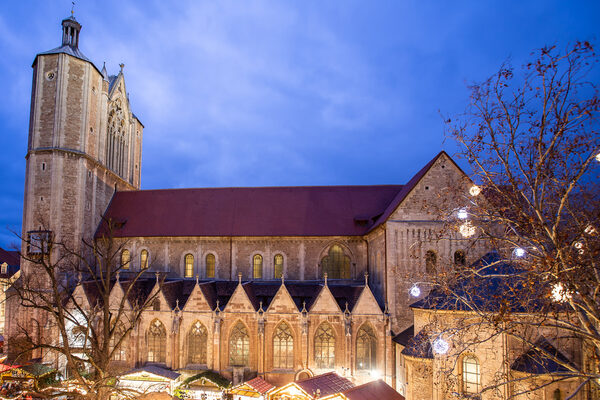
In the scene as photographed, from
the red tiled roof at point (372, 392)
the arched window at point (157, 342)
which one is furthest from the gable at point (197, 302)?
the red tiled roof at point (372, 392)

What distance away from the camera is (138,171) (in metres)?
40.0

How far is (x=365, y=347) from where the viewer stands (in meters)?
24.4

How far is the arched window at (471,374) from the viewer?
57.8ft

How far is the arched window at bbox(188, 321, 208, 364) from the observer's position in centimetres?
2539

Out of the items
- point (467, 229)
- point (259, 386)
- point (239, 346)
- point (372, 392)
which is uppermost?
point (467, 229)

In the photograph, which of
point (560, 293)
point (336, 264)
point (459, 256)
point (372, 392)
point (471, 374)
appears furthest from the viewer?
point (336, 264)

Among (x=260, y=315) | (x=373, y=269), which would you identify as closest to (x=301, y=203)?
(x=373, y=269)

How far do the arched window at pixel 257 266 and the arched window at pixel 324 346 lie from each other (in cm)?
719

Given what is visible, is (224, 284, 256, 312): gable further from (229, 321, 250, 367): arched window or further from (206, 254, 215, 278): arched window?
(206, 254, 215, 278): arched window

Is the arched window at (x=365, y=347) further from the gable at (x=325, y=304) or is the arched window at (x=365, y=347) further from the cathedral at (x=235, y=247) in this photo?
the gable at (x=325, y=304)

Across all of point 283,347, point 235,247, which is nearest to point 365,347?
point 283,347

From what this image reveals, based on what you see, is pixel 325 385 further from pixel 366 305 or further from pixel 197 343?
pixel 197 343

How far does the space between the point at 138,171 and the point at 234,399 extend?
86.3 feet

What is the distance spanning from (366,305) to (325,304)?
240cm
